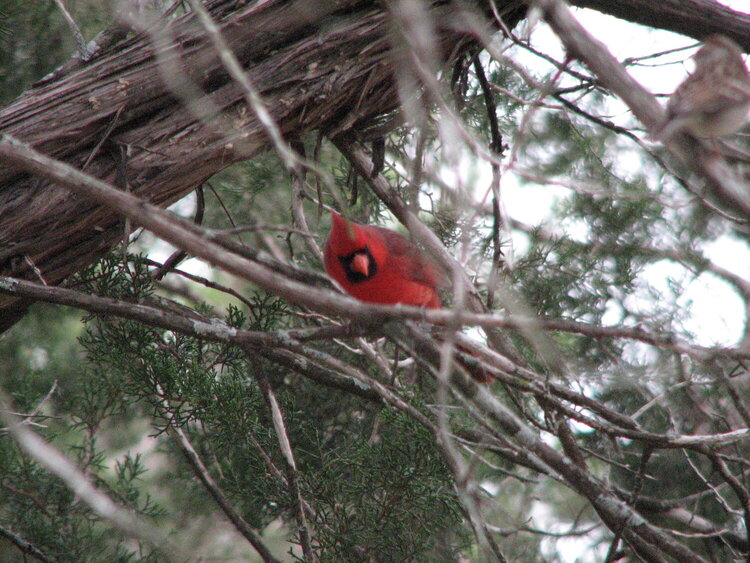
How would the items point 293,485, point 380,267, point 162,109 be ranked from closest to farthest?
point 162,109, point 293,485, point 380,267

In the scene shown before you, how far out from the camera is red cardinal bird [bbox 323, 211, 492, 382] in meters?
2.89

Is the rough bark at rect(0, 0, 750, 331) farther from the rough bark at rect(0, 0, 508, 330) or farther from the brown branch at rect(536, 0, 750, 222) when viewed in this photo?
the brown branch at rect(536, 0, 750, 222)

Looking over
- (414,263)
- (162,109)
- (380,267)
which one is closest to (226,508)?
(380,267)

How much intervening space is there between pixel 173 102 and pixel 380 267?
1.18m

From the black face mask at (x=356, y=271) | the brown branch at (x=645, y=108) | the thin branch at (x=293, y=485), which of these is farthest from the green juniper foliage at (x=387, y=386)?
the brown branch at (x=645, y=108)

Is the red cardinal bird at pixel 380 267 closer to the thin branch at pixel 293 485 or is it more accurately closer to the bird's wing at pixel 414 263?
the bird's wing at pixel 414 263

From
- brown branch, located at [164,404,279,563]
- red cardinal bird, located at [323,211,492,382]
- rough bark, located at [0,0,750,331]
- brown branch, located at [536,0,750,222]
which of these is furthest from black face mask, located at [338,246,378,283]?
brown branch, located at [536,0,750,222]

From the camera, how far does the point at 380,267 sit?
3.04m

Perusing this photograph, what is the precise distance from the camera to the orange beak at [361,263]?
288cm

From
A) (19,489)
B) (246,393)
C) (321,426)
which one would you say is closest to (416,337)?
(246,393)

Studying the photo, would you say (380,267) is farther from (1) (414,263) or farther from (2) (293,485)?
(2) (293,485)

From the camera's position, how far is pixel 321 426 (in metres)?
3.16

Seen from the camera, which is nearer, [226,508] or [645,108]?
[645,108]

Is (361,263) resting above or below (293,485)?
above
